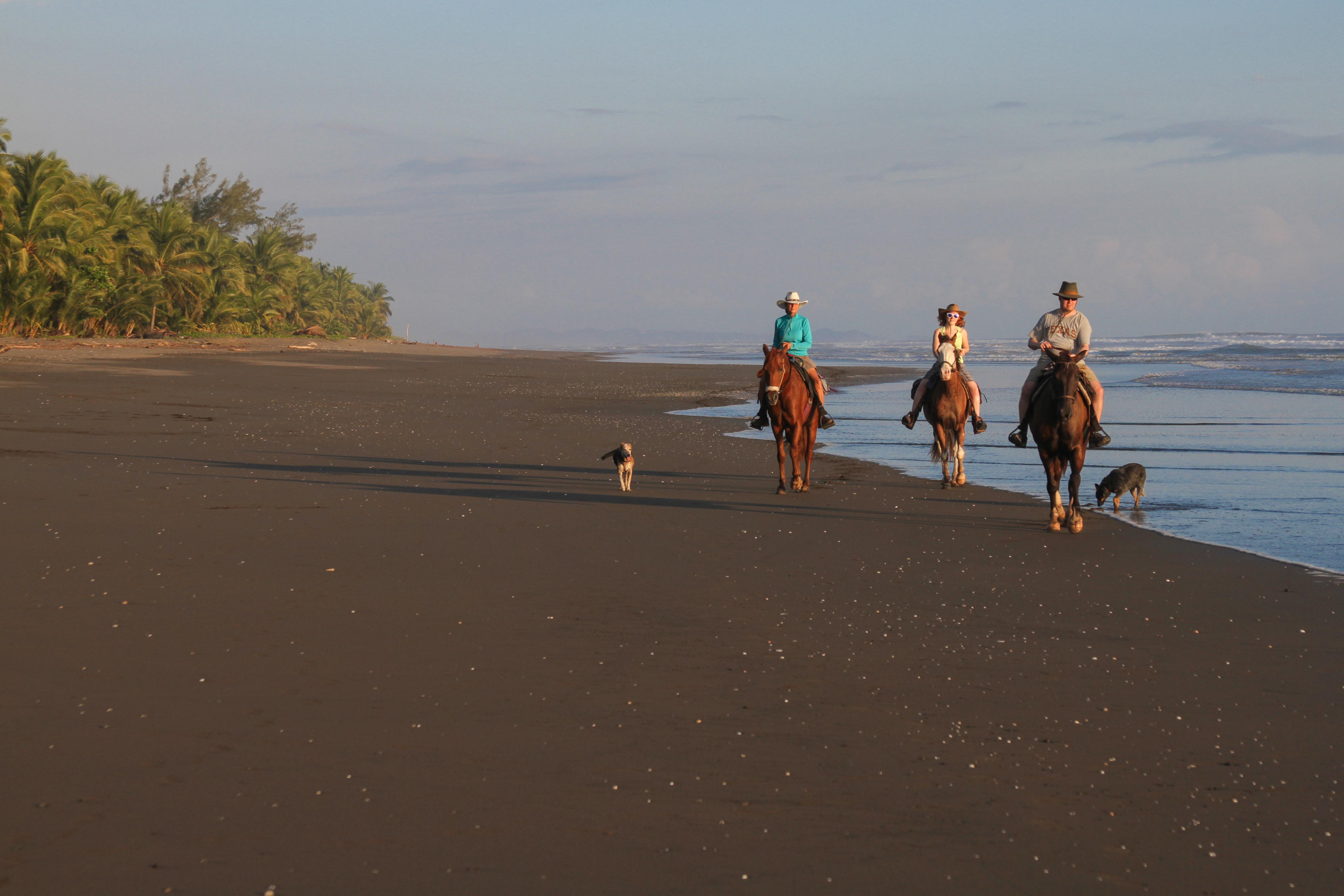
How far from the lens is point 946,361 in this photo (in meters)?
13.4

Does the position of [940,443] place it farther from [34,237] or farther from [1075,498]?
[34,237]

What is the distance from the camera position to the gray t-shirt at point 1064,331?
10.5 m

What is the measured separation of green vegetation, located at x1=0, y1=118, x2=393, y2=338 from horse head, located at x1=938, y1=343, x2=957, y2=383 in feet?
129

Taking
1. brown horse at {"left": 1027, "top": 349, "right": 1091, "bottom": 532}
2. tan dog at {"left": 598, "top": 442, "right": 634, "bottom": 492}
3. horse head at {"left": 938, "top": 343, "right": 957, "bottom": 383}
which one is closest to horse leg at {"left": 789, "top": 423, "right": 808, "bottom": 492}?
tan dog at {"left": 598, "top": 442, "right": 634, "bottom": 492}

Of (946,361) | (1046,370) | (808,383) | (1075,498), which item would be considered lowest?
(1075,498)

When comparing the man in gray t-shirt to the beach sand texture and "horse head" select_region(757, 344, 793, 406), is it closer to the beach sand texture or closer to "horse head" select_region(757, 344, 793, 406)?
the beach sand texture

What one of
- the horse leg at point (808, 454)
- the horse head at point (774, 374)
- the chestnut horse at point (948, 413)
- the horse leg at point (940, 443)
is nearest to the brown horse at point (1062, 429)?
the chestnut horse at point (948, 413)

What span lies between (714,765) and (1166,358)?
67419 mm

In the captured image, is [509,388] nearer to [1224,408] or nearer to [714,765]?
[1224,408]

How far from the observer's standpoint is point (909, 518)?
10.5 meters

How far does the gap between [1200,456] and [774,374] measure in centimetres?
777

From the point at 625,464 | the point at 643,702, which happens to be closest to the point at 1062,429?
the point at 625,464

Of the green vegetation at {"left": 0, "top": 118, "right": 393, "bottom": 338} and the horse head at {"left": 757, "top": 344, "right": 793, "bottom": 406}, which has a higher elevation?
the green vegetation at {"left": 0, "top": 118, "right": 393, "bottom": 338}

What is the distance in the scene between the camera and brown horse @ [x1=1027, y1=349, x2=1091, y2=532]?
1005 centimetres
